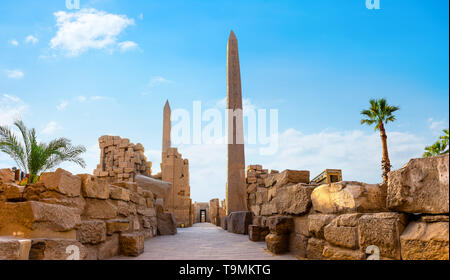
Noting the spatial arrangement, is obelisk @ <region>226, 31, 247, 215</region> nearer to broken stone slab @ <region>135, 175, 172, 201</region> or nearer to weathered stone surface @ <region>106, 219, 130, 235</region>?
broken stone slab @ <region>135, 175, 172, 201</region>

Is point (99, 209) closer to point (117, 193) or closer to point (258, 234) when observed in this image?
point (117, 193)

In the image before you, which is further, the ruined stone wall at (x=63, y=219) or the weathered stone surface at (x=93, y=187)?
the weathered stone surface at (x=93, y=187)

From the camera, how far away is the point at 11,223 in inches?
110

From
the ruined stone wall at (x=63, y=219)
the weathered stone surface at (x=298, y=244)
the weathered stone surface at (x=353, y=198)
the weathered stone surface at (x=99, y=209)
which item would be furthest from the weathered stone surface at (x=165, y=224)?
the weathered stone surface at (x=353, y=198)

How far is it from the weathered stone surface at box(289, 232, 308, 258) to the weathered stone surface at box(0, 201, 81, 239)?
2698 millimetres

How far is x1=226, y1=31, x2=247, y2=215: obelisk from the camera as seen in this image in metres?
12.2

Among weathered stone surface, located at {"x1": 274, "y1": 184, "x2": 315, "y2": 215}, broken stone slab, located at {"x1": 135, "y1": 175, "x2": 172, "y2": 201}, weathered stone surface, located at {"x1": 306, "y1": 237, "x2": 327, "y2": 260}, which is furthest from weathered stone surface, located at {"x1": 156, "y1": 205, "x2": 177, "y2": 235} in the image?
weathered stone surface, located at {"x1": 306, "y1": 237, "x2": 327, "y2": 260}

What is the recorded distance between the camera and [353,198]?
2902mm

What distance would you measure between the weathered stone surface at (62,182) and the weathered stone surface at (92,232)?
0.39 m

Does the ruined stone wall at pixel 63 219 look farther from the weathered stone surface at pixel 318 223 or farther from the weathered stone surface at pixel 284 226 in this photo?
the weathered stone surface at pixel 318 223

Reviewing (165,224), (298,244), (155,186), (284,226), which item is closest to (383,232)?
(298,244)

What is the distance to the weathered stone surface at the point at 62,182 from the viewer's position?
131 inches

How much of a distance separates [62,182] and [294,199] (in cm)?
285

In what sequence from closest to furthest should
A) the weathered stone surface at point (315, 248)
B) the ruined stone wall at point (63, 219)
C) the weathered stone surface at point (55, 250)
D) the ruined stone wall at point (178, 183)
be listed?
the weathered stone surface at point (55, 250), the ruined stone wall at point (63, 219), the weathered stone surface at point (315, 248), the ruined stone wall at point (178, 183)
